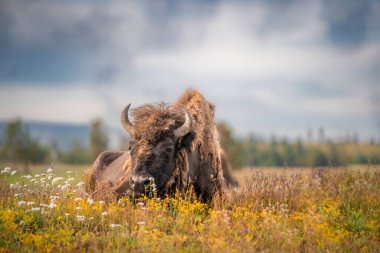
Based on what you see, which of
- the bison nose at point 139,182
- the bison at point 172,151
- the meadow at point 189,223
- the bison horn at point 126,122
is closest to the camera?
the meadow at point 189,223

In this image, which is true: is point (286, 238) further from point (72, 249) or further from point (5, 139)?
point (5, 139)

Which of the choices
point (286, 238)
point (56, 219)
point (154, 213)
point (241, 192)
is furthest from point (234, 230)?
point (56, 219)

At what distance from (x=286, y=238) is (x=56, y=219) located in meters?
4.28

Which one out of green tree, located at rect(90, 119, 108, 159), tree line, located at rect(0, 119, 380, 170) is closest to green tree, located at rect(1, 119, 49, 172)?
tree line, located at rect(0, 119, 380, 170)

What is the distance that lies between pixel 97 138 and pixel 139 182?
7854cm

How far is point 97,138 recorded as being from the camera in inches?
3349

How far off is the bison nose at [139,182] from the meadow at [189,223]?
32 centimetres

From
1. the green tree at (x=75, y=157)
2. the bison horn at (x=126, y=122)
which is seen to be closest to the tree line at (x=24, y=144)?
the green tree at (x=75, y=157)

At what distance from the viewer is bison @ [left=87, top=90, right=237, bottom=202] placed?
30.6 ft

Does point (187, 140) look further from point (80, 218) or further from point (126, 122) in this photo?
point (80, 218)

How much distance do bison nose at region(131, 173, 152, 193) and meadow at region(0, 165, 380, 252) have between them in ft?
1.06

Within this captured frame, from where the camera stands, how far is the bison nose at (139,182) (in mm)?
8750

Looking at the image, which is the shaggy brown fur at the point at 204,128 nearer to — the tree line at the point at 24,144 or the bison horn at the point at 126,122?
the bison horn at the point at 126,122

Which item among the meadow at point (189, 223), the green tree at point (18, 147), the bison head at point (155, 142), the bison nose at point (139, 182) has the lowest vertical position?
the meadow at point (189, 223)
